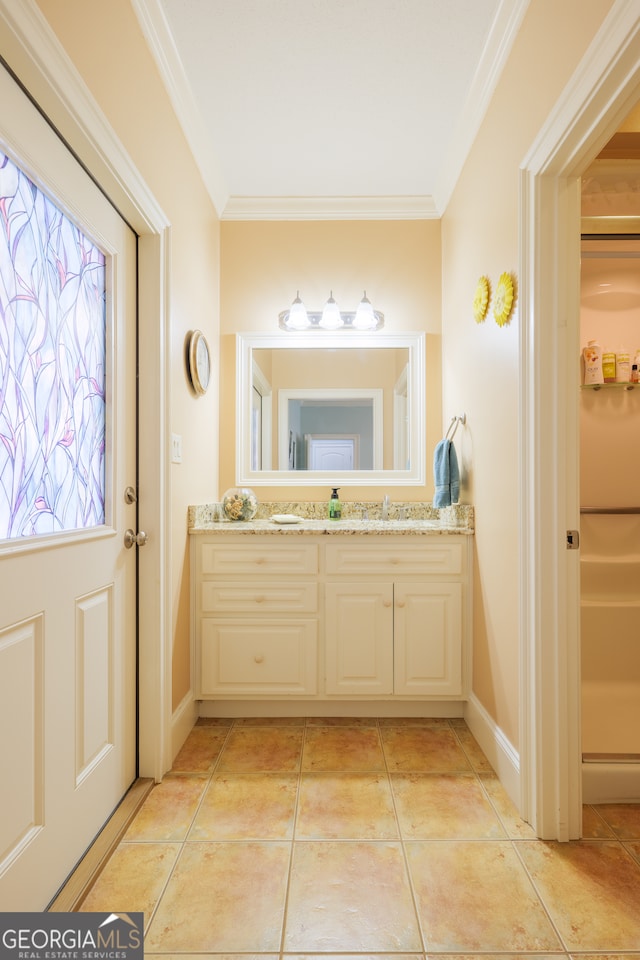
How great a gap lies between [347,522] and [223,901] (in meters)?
1.65

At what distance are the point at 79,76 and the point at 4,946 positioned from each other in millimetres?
1920

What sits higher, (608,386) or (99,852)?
(608,386)

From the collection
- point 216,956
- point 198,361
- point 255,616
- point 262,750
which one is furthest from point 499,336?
point 216,956

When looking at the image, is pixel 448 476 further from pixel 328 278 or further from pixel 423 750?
pixel 328 278

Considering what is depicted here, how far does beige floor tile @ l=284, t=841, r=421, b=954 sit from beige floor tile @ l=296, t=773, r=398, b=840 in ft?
0.17

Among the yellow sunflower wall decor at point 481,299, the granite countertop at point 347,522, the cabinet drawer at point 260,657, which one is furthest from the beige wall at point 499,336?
the cabinet drawer at point 260,657

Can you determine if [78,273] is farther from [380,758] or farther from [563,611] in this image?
[380,758]

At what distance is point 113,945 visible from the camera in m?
1.19

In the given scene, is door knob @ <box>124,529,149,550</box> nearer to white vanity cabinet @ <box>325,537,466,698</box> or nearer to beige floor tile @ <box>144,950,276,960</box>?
white vanity cabinet @ <box>325,537,466,698</box>

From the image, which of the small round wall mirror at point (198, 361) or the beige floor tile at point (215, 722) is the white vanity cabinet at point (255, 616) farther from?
the small round wall mirror at point (198, 361)

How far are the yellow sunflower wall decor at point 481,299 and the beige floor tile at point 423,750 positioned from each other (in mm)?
1729

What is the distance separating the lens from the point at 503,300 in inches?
72.7

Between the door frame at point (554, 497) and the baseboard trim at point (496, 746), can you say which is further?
the baseboard trim at point (496, 746)

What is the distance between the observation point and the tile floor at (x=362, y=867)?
4.05ft
